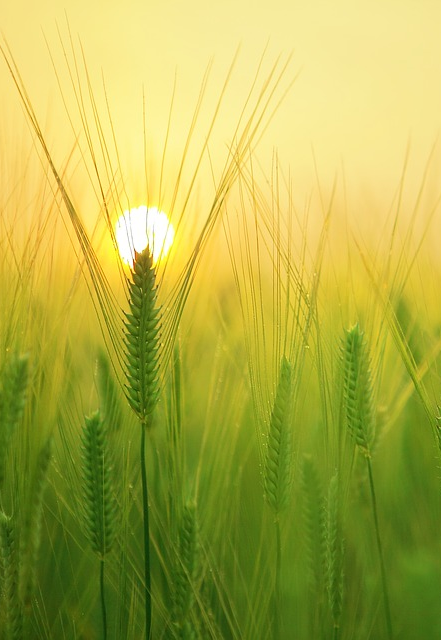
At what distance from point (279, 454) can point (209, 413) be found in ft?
0.38

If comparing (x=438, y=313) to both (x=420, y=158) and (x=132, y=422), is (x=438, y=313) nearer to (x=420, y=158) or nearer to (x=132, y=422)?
(x=420, y=158)

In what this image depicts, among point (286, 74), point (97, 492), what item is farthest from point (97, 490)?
point (286, 74)

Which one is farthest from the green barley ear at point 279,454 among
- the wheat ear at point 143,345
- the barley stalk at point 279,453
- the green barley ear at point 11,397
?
the green barley ear at point 11,397

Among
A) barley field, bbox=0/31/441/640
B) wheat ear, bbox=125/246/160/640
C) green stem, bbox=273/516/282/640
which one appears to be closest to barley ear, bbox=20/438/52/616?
barley field, bbox=0/31/441/640

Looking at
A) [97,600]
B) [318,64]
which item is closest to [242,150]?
[318,64]

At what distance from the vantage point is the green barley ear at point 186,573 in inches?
20.6

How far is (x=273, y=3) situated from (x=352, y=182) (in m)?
0.29

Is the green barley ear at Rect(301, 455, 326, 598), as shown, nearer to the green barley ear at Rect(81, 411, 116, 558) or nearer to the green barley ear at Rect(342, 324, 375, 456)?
the green barley ear at Rect(342, 324, 375, 456)

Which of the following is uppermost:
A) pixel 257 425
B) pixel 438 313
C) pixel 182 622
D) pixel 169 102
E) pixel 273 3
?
pixel 273 3

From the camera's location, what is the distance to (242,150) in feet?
2.17

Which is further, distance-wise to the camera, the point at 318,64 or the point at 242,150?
the point at 318,64

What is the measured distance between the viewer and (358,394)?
572mm

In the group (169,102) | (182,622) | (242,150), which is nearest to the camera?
(182,622)

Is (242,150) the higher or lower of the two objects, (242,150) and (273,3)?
the lower
